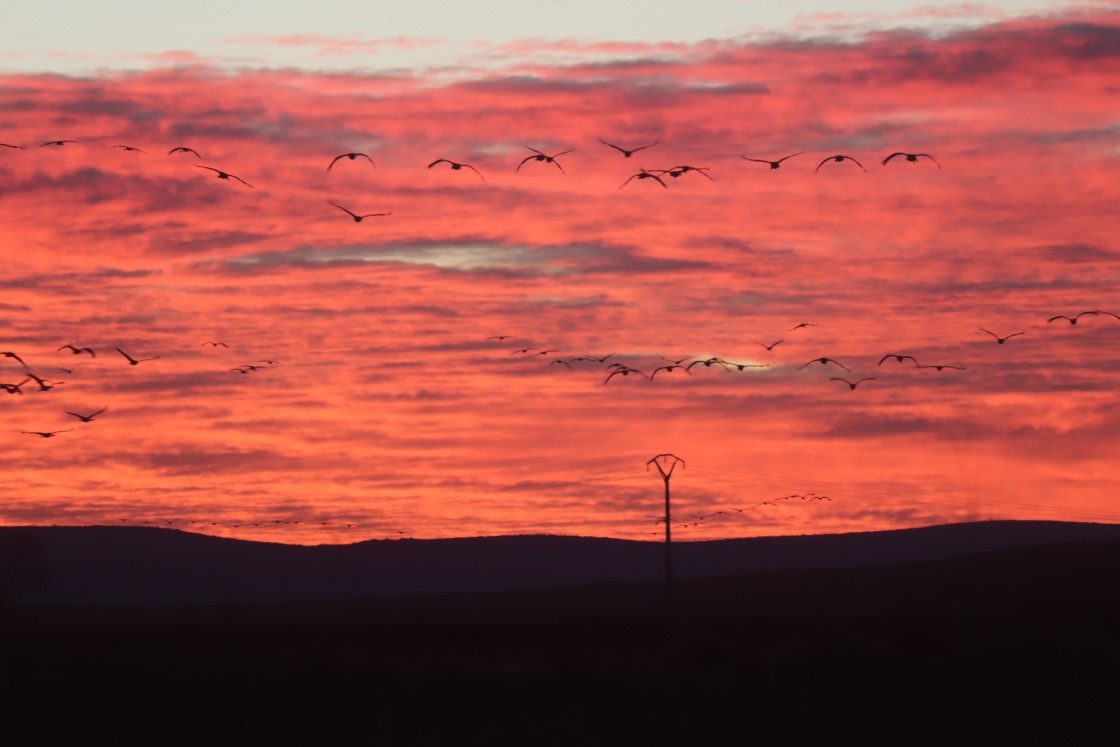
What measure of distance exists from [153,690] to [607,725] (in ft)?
62.8

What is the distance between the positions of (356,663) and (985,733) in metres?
32.7

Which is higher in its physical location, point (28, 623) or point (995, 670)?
point (995, 670)

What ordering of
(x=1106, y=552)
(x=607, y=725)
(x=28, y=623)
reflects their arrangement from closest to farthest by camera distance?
(x=607, y=725), (x=28, y=623), (x=1106, y=552)

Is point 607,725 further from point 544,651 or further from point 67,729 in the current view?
point 544,651

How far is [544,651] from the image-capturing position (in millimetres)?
75812

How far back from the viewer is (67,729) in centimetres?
4472

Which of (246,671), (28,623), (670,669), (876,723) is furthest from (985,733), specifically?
(28,623)

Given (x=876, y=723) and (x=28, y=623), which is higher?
(x=876, y=723)

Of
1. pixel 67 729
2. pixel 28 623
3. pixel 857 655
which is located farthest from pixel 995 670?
pixel 28 623

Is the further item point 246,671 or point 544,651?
point 544,651

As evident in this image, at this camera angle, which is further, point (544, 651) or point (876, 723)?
point (544, 651)

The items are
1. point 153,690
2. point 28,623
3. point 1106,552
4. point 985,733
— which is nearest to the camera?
point 985,733

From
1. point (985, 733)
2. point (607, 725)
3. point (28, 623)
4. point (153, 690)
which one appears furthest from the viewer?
point (28, 623)

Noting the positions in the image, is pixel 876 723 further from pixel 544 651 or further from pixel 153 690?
pixel 544 651
